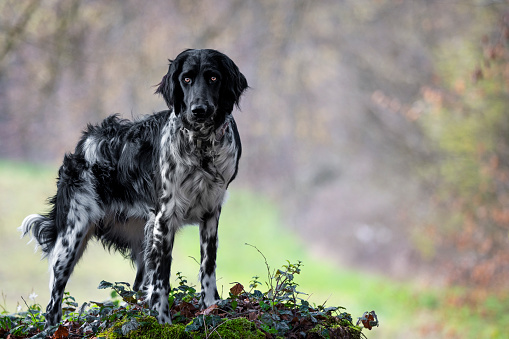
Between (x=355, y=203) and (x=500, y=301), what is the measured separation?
7806 millimetres

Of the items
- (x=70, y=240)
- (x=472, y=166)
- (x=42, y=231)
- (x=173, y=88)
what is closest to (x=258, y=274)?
(x=472, y=166)

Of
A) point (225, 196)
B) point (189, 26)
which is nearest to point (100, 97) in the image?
point (189, 26)

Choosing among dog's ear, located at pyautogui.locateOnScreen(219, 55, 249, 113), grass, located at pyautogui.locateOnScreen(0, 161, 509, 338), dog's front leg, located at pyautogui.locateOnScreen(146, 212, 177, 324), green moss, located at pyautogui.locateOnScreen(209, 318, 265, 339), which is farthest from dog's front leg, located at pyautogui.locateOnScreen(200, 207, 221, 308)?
grass, located at pyautogui.locateOnScreen(0, 161, 509, 338)

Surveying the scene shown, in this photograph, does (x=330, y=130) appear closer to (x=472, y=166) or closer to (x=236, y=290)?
(x=472, y=166)

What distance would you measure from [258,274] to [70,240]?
13.3 m

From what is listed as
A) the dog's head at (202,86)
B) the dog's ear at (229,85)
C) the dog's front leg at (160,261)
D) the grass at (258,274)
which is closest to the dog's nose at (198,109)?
the dog's head at (202,86)

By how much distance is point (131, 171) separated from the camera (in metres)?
5.07

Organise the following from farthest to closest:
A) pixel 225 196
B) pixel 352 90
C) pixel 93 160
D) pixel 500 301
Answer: pixel 352 90 < pixel 500 301 < pixel 93 160 < pixel 225 196

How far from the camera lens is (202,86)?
444 cm

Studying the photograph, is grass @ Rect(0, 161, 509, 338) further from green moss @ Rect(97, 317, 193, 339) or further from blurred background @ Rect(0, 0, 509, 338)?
green moss @ Rect(97, 317, 193, 339)

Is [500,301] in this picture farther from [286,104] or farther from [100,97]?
[100,97]

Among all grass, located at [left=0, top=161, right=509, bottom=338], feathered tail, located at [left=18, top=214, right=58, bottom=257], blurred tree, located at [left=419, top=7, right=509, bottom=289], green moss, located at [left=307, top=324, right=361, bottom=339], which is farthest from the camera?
grass, located at [left=0, top=161, right=509, bottom=338]

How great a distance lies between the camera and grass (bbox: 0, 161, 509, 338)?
13523 mm

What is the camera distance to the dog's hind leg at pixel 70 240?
510cm
